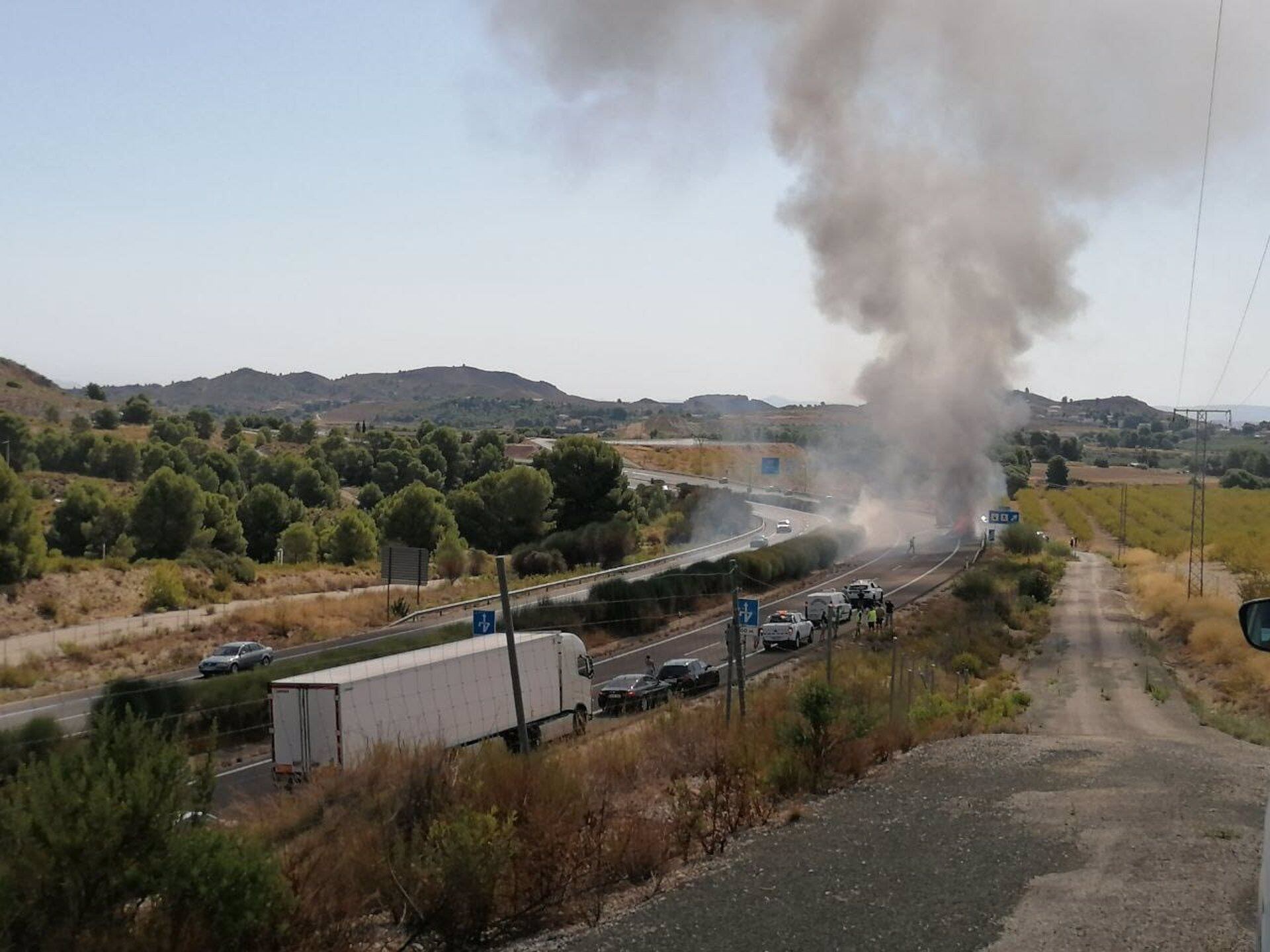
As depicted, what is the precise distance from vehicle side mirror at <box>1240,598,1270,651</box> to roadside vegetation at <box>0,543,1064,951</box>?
22.1 ft

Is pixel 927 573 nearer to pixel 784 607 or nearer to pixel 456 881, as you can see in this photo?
pixel 784 607

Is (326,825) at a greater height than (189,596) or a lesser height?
greater

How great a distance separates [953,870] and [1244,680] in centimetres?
2853

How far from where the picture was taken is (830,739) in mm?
17688

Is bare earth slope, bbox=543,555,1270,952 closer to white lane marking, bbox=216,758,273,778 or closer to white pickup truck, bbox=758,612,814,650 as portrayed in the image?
white lane marking, bbox=216,758,273,778

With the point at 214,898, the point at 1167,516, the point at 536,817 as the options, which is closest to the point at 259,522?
the point at 1167,516

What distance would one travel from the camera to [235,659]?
127 ft

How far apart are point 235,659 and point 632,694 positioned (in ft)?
47.7

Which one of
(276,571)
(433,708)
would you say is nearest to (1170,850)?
(433,708)

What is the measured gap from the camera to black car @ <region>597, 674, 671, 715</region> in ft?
97.0

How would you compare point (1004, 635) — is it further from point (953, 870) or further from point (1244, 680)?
point (953, 870)

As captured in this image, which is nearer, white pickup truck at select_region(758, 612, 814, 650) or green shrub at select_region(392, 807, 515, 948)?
green shrub at select_region(392, 807, 515, 948)

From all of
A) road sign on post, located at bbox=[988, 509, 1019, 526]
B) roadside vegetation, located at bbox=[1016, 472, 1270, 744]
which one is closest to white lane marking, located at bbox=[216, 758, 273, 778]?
roadside vegetation, located at bbox=[1016, 472, 1270, 744]

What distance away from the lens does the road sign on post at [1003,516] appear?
82.5 meters
